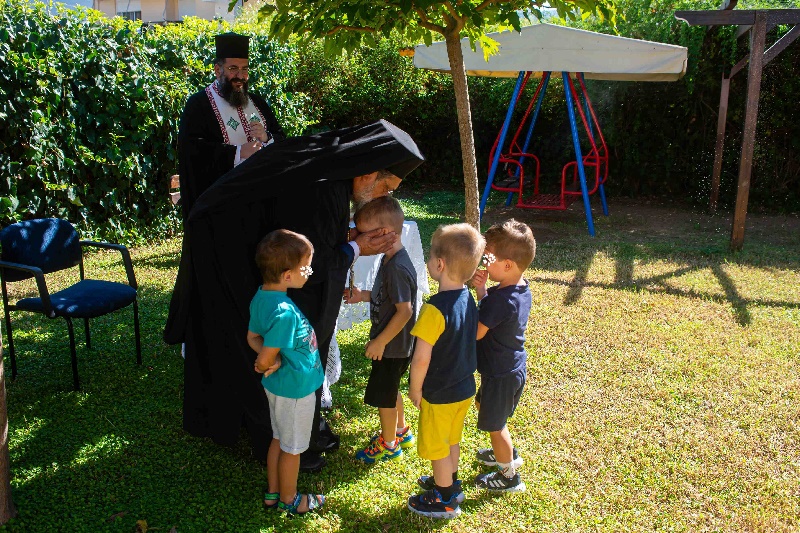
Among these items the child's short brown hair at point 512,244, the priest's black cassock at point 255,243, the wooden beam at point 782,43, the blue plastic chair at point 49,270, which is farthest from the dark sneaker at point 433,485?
the wooden beam at point 782,43

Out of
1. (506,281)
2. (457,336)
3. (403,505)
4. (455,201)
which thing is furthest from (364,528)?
(455,201)

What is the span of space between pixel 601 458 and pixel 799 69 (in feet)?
31.2

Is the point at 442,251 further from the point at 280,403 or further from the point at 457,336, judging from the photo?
the point at 280,403

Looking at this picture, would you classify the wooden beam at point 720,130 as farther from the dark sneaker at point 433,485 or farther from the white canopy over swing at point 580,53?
the dark sneaker at point 433,485

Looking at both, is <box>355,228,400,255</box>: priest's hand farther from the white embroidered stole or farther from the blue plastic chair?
the blue plastic chair

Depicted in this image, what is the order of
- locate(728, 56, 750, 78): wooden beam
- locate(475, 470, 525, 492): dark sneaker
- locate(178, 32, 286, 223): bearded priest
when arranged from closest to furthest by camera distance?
1. locate(475, 470, 525, 492): dark sneaker
2. locate(178, 32, 286, 223): bearded priest
3. locate(728, 56, 750, 78): wooden beam

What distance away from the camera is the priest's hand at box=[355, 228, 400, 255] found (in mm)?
3240

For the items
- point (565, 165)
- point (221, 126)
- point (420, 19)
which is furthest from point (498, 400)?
point (565, 165)

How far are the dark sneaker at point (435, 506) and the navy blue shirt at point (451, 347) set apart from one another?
47 cm

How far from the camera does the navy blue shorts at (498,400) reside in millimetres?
3148

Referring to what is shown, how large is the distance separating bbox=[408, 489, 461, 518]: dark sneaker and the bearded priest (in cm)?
222

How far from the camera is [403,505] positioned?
3.20 metres

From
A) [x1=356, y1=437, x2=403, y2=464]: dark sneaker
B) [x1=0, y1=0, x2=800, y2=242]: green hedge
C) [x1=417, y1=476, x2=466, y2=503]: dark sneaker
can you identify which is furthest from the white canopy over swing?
[x1=417, y1=476, x2=466, y2=503]: dark sneaker

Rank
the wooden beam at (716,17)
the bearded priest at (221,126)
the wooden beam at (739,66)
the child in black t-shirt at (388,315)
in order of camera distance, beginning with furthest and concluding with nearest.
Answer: the wooden beam at (739,66), the wooden beam at (716,17), the bearded priest at (221,126), the child in black t-shirt at (388,315)
